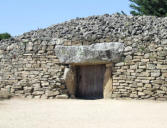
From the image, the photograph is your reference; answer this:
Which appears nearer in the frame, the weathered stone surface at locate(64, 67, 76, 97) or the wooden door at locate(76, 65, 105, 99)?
the weathered stone surface at locate(64, 67, 76, 97)

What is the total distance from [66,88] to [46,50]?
1668 mm

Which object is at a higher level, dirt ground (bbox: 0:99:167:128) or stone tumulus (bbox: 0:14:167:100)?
stone tumulus (bbox: 0:14:167:100)

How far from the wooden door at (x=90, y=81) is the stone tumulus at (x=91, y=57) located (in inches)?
14.9

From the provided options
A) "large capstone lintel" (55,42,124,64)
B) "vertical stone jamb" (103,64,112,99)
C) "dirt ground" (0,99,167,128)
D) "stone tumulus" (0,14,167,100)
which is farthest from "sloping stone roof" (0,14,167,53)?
"dirt ground" (0,99,167,128)

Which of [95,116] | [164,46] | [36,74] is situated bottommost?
[95,116]

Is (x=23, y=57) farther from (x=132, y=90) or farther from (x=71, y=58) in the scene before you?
(x=132, y=90)

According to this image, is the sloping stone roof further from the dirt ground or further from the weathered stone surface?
the dirt ground

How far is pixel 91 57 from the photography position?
1065cm

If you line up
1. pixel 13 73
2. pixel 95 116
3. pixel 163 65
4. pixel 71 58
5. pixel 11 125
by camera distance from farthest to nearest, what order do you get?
pixel 13 73 → pixel 71 58 → pixel 163 65 → pixel 95 116 → pixel 11 125

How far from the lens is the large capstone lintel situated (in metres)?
10.4

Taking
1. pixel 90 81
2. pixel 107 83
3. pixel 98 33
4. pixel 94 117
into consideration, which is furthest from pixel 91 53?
pixel 94 117

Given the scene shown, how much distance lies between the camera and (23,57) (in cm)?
1158

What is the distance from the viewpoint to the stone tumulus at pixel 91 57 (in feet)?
32.8

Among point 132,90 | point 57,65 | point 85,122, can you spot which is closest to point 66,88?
point 57,65
